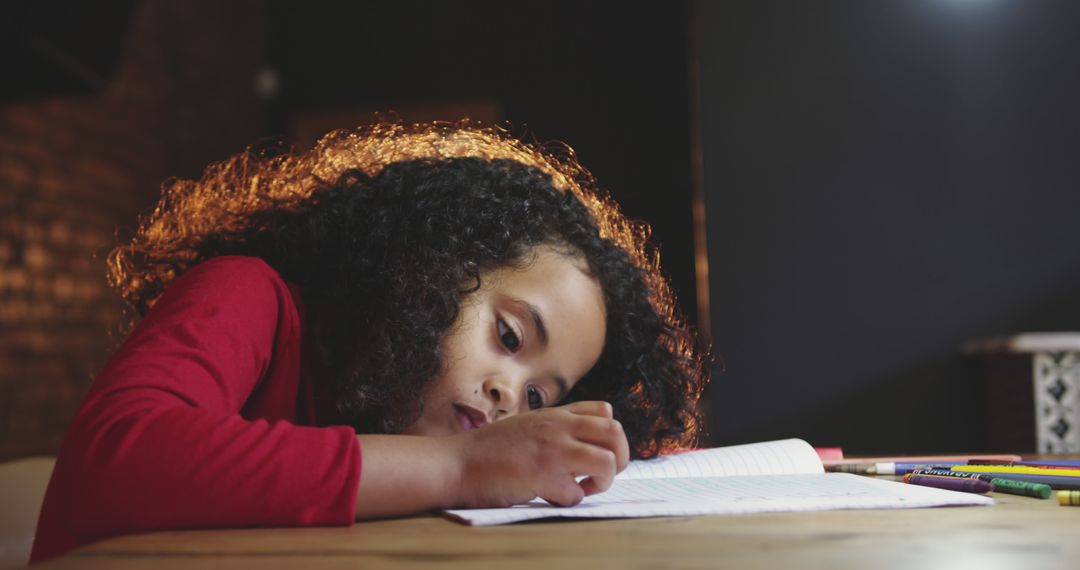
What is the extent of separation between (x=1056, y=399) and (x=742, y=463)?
114 cm

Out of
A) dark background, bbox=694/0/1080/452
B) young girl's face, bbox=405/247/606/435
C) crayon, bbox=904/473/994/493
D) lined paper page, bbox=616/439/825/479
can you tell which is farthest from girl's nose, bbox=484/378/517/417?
dark background, bbox=694/0/1080/452

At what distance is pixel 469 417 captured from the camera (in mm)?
960

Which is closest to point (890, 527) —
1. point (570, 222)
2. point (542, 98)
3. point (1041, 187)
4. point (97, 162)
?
point (570, 222)

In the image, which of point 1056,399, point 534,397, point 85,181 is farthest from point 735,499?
point 85,181

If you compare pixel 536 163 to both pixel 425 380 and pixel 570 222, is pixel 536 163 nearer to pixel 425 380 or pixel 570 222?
pixel 570 222

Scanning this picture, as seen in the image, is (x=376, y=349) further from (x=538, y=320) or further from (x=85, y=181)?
(x=85, y=181)

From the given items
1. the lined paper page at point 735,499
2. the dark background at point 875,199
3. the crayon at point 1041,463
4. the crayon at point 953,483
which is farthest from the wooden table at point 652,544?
the dark background at point 875,199

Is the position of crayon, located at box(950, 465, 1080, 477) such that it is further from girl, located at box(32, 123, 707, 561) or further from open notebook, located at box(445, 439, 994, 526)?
girl, located at box(32, 123, 707, 561)

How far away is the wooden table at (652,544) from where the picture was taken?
0.46 meters

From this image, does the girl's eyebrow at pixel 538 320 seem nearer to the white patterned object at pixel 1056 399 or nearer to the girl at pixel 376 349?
the girl at pixel 376 349

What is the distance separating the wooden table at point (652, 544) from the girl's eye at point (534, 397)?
1.30 ft

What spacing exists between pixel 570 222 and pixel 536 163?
6.6 inches

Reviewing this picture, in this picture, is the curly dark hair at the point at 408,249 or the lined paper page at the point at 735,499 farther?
the curly dark hair at the point at 408,249

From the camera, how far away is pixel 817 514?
0.62 m
